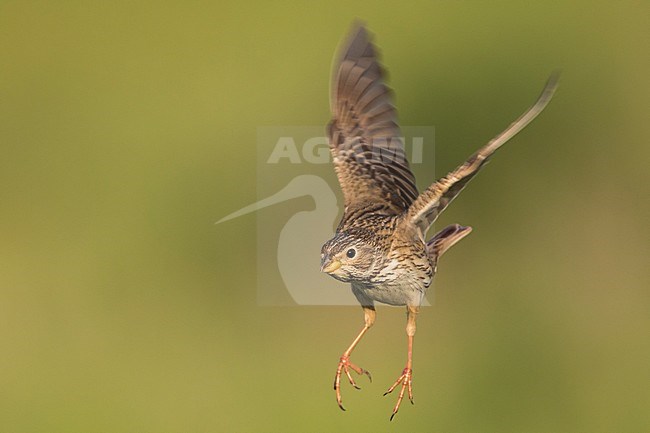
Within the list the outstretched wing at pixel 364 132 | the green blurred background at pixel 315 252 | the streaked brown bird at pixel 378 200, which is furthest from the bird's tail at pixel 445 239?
the green blurred background at pixel 315 252

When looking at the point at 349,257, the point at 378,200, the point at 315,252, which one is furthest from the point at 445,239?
the point at 315,252

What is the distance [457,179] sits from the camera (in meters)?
3.82

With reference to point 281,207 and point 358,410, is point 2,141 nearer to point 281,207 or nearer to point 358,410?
point 281,207

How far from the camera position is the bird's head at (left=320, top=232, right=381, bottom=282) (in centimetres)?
391

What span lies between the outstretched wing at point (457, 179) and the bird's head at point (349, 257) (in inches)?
9.5

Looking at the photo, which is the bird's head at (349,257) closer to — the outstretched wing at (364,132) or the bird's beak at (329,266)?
the bird's beak at (329,266)

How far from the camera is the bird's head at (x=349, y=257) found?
3.91 meters

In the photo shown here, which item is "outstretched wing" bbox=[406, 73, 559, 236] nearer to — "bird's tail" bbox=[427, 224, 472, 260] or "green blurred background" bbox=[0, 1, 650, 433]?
"bird's tail" bbox=[427, 224, 472, 260]

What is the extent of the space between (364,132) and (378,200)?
516 mm

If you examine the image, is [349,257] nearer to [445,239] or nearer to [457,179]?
[457,179]

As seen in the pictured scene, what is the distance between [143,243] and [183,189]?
23.8 inches

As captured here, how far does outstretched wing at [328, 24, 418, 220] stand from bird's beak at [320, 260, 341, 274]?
1102mm

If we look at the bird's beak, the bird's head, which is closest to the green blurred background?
the bird's head

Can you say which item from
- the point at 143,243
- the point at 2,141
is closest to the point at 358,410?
the point at 143,243
